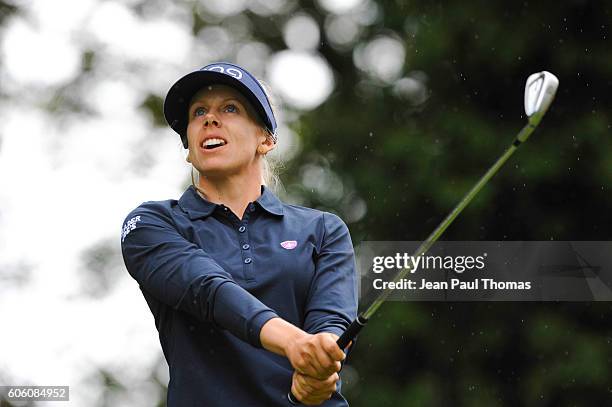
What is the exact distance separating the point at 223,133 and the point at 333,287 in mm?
472

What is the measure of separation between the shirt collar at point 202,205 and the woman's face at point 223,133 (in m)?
0.07

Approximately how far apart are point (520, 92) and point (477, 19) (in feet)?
1.58

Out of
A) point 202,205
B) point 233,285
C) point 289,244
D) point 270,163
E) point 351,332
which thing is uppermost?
point 270,163

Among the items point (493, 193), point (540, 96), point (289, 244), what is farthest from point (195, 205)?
point (493, 193)

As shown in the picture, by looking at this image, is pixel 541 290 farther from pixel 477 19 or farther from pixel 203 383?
pixel 203 383

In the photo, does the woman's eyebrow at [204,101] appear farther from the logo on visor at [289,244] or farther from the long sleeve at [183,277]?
the logo on visor at [289,244]

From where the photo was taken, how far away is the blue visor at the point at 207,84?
3133mm

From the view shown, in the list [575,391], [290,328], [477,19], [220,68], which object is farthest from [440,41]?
[290,328]

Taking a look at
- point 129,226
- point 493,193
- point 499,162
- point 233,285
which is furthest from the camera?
A: point 493,193

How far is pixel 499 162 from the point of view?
2.70 metres

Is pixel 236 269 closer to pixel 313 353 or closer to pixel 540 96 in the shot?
pixel 313 353

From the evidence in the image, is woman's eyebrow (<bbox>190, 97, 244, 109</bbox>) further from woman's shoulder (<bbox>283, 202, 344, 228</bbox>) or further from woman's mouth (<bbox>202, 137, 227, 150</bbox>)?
woman's shoulder (<bbox>283, 202, 344, 228</bbox>)

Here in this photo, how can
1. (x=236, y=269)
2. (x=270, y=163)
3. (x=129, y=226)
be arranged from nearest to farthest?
1. (x=236, y=269)
2. (x=129, y=226)
3. (x=270, y=163)

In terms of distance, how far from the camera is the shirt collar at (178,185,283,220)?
10.0 ft
